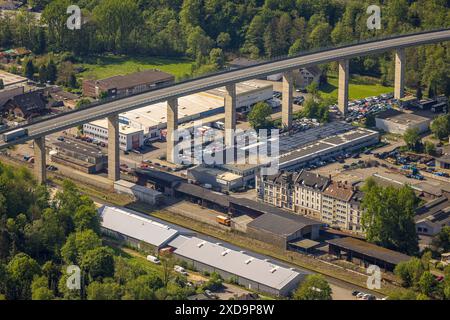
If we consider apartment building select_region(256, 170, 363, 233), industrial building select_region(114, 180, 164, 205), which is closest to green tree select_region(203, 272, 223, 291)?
apartment building select_region(256, 170, 363, 233)

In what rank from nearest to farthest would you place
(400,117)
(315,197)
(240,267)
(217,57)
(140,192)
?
1. (240,267)
2. (315,197)
3. (140,192)
4. (400,117)
5. (217,57)

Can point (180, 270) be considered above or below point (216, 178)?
below

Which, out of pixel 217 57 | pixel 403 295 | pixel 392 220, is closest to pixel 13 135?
pixel 392 220

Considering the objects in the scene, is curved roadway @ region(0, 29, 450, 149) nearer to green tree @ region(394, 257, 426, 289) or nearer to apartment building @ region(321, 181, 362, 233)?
apartment building @ region(321, 181, 362, 233)

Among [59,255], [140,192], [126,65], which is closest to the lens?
[59,255]

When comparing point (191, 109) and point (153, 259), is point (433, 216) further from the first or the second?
point (191, 109)

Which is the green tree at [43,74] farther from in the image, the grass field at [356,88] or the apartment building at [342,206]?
the apartment building at [342,206]
